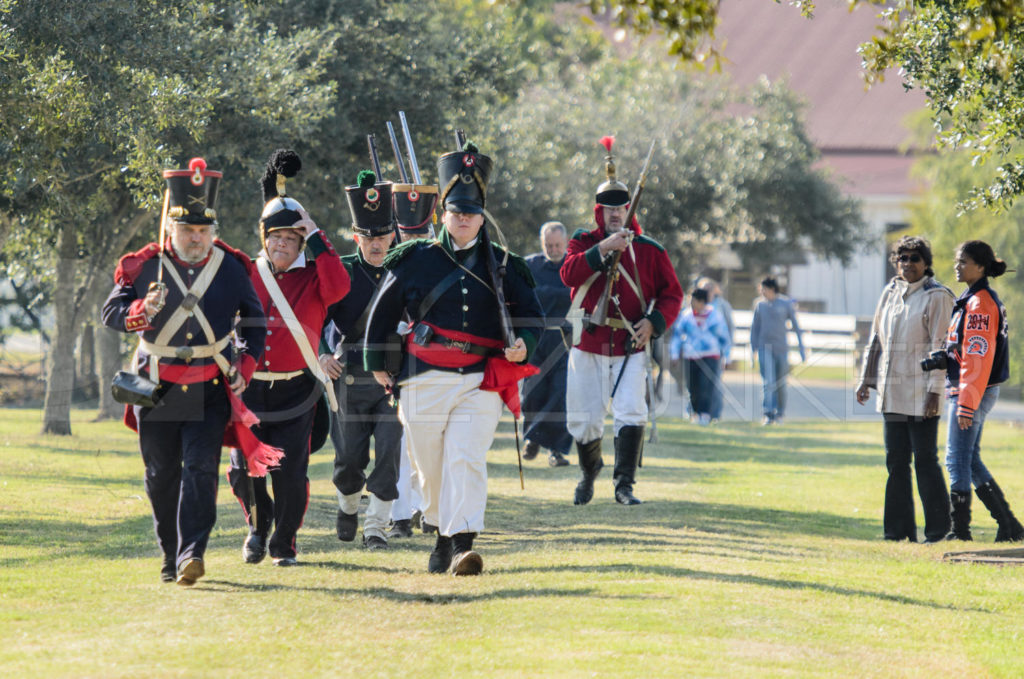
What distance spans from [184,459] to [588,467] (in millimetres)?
4549

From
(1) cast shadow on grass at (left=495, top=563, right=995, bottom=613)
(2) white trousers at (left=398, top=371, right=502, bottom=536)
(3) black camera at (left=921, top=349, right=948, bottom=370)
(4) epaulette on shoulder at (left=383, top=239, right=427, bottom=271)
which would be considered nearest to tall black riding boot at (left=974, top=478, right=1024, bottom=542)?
(3) black camera at (left=921, top=349, right=948, bottom=370)

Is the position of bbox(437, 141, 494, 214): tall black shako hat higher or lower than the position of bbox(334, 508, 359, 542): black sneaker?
higher

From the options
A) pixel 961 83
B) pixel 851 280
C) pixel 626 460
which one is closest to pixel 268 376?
pixel 626 460

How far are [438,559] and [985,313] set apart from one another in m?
4.34

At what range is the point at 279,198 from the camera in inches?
351

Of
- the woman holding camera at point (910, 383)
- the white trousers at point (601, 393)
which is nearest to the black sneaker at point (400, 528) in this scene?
the white trousers at point (601, 393)

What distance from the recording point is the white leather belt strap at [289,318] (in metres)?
8.85

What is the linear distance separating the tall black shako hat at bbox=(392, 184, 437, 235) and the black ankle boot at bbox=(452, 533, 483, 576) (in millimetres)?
2729

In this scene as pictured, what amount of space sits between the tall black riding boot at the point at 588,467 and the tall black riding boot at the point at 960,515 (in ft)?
8.73

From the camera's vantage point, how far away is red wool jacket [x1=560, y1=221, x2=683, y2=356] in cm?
1166

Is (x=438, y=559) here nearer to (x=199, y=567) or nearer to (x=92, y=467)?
(x=199, y=567)

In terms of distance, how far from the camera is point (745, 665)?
6.46 meters

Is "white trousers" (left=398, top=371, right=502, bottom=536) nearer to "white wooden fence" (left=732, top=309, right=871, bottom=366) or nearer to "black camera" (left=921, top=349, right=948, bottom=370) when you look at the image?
"black camera" (left=921, top=349, right=948, bottom=370)

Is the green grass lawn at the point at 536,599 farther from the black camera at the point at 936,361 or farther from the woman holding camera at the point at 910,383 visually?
the black camera at the point at 936,361
